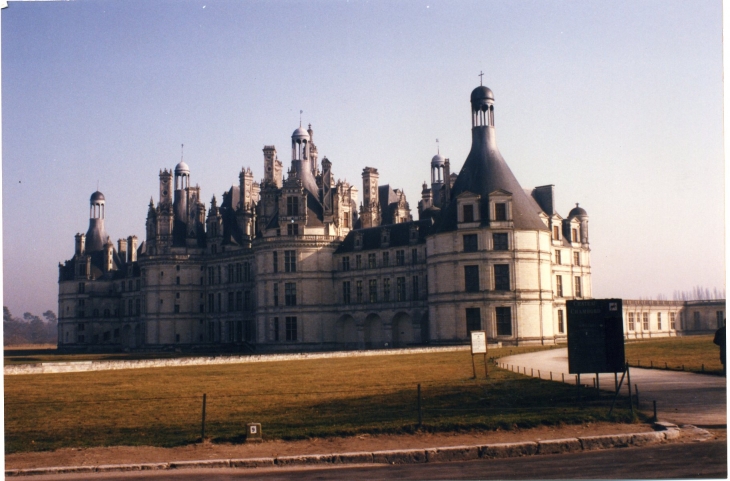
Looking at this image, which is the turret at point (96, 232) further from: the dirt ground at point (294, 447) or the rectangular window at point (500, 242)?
the dirt ground at point (294, 447)

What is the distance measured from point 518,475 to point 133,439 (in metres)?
8.37

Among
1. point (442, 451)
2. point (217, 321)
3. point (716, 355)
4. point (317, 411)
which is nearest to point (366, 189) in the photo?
point (217, 321)

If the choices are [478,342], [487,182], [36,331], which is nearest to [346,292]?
[487,182]

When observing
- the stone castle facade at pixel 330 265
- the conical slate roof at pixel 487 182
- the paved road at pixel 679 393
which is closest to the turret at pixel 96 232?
the stone castle facade at pixel 330 265

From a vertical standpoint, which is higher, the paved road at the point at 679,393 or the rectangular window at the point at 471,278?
the rectangular window at the point at 471,278

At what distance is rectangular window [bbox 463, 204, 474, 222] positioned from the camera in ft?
186

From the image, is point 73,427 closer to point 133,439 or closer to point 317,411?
point 133,439

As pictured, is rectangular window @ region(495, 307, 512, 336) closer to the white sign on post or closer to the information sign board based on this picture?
the white sign on post

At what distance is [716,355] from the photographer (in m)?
34.3

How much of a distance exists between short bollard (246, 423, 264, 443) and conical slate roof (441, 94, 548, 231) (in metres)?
39.7

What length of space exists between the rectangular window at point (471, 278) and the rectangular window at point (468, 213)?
310 centimetres

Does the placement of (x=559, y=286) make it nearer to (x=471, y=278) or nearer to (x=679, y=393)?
(x=471, y=278)

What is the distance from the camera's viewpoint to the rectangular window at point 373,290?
66688mm

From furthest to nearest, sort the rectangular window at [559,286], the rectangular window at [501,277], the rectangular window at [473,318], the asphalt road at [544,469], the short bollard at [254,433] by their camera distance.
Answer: the rectangular window at [559,286] → the rectangular window at [501,277] → the rectangular window at [473,318] → the short bollard at [254,433] → the asphalt road at [544,469]
